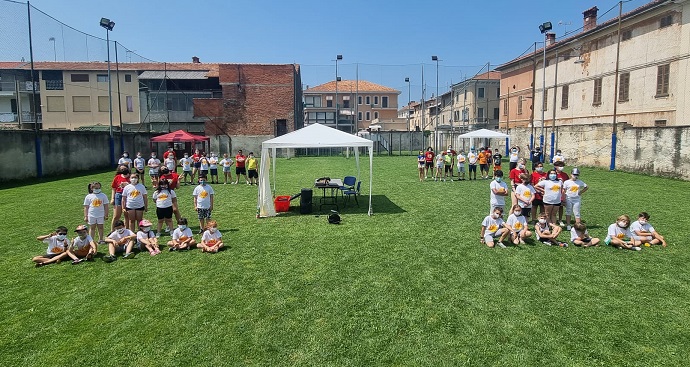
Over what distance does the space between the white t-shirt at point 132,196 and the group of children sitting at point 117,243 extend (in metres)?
0.56

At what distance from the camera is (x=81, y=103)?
51531 mm

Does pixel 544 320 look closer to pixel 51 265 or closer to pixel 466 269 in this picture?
pixel 466 269

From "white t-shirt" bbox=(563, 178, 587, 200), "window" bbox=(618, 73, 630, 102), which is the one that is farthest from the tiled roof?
"white t-shirt" bbox=(563, 178, 587, 200)

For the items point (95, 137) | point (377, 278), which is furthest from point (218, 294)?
point (95, 137)

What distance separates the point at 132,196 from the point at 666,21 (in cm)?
2877

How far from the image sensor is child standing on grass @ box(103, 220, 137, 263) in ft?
27.8

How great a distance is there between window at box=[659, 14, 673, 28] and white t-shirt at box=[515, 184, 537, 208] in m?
21.8

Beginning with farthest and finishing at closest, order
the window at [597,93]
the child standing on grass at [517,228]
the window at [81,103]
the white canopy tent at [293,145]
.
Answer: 1. the window at [81,103]
2. the window at [597,93]
3. the white canopy tent at [293,145]
4. the child standing on grass at [517,228]

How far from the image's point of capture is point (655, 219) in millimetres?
11414

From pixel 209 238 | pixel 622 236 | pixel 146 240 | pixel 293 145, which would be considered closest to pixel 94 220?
pixel 146 240

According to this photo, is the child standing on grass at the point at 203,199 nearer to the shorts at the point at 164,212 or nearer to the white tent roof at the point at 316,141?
the shorts at the point at 164,212

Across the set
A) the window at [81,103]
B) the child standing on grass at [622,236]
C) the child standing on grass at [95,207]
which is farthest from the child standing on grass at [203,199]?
the window at [81,103]

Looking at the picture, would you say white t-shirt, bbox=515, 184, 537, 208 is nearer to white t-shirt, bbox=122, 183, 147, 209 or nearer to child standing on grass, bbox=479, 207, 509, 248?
child standing on grass, bbox=479, 207, 509, 248

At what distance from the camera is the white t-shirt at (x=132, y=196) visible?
952 cm
